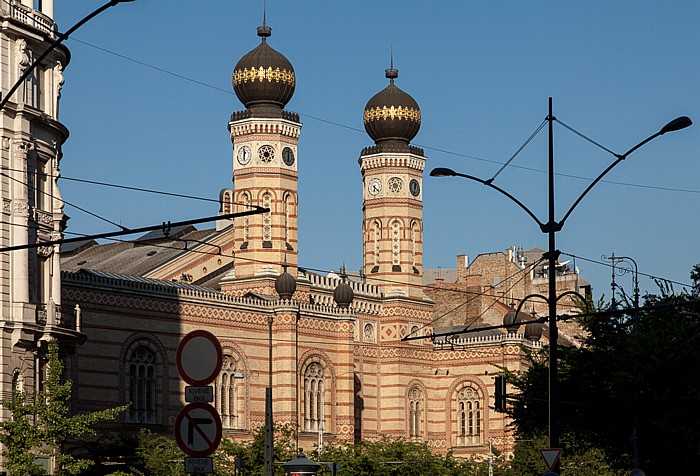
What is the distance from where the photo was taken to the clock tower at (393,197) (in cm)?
7006

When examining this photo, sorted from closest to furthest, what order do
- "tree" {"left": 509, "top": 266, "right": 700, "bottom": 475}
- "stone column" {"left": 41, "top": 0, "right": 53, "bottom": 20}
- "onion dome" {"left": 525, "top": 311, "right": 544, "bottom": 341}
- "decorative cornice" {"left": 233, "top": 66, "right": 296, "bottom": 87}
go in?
"tree" {"left": 509, "top": 266, "right": 700, "bottom": 475}
"stone column" {"left": 41, "top": 0, "right": 53, "bottom": 20}
"decorative cornice" {"left": 233, "top": 66, "right": 296, "bottom": 87}
"onion dome" {"left": 525, "top": 311, "right": 544, "bottom": 341}

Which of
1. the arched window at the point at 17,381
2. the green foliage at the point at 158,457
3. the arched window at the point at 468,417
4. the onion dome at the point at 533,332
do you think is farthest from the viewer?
the onion dome at the point at 533,332

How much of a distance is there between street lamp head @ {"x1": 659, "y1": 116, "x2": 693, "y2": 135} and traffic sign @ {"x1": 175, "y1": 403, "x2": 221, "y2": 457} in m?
11.1

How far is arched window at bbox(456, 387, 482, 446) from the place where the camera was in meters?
69.1

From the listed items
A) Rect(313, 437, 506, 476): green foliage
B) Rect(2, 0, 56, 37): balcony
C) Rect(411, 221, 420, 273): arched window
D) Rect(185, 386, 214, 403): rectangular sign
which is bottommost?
Rect(313, 437, 506, 476): green foliage

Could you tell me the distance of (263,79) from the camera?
64062 millimetres

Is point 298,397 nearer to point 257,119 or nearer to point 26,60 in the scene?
point 257,119

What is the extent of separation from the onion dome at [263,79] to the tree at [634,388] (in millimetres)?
33737

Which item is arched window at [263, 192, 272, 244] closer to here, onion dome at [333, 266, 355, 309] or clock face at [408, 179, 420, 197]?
onion dome at [333, 266, 355, 309]

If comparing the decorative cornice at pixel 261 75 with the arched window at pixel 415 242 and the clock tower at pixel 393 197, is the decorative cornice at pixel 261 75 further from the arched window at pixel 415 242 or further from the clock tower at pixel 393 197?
the arched window at pixel 415 242

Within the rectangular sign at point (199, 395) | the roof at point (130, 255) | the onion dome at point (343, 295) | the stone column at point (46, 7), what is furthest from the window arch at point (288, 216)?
the rectangular sign at point (199, 395)

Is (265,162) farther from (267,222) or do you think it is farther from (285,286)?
(285,286)

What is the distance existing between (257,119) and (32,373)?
31758mm

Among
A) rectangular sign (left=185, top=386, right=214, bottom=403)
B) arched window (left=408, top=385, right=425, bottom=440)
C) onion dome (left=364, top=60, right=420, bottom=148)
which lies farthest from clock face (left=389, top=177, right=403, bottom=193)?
rectangular sign (left=185, top=386, right=214, bottom=403)
